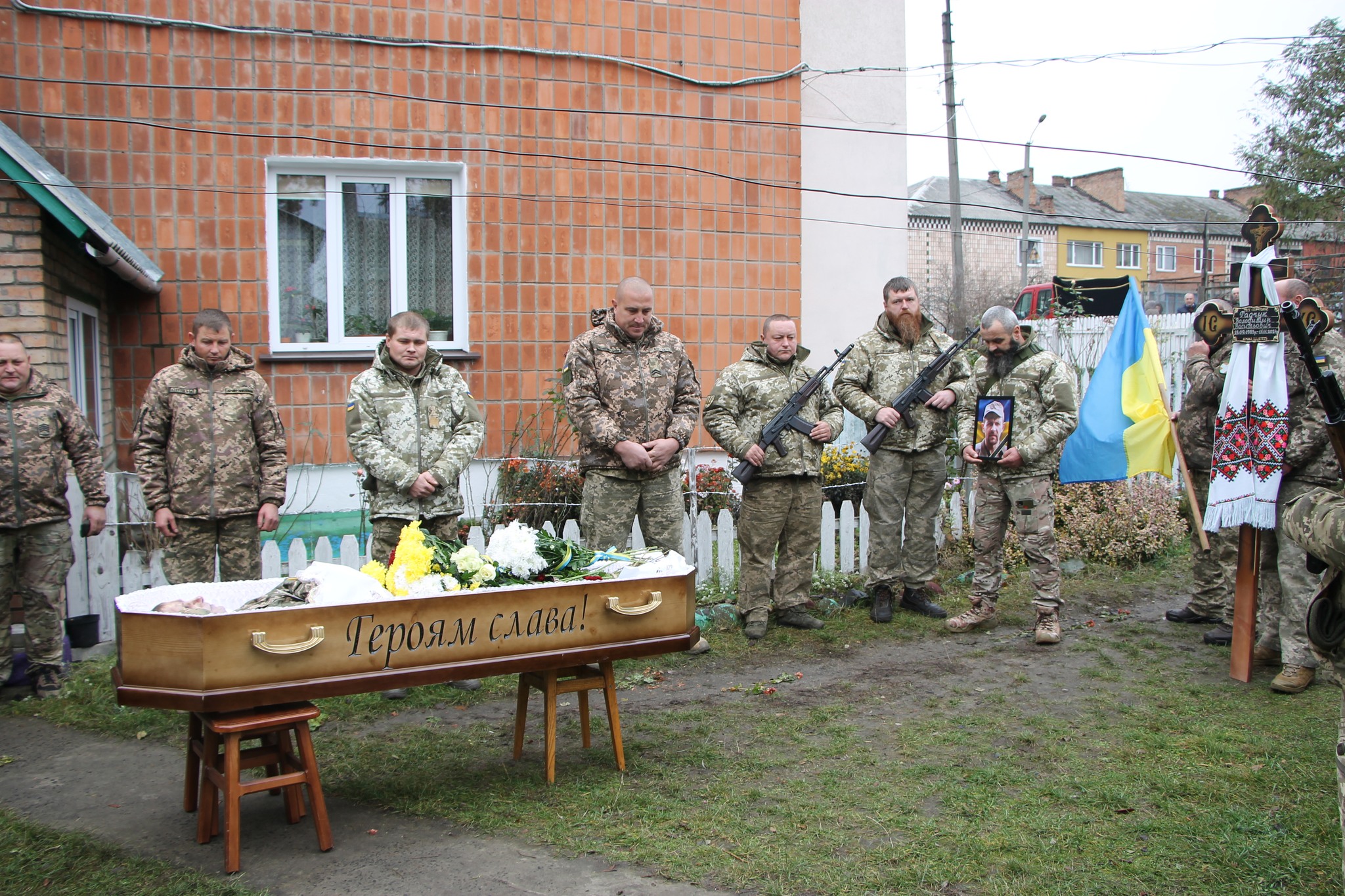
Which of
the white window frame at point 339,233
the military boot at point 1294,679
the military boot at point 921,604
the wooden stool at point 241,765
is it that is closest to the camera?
the wooden stool at point 241,765

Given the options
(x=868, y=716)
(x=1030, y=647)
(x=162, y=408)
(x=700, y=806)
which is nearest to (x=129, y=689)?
(x=700, y=806)

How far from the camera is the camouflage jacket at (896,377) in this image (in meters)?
6.87

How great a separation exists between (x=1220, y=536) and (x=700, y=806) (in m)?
4.50

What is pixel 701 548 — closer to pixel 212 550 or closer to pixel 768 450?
pixel 768 450

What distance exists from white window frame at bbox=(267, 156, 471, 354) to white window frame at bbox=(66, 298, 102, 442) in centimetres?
127

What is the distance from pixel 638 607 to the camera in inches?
162

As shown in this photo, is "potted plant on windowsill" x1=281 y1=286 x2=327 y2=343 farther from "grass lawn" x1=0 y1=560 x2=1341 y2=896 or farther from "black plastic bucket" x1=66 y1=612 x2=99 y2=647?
"grass lawn" x1=0 y1=560 x2=1341 y2=896

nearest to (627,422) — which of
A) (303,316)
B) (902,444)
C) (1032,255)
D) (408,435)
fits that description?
(408,435)

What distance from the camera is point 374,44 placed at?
810 cm

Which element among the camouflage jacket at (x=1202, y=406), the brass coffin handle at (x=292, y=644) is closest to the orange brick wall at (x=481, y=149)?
the camouflage jacket at (x=1202, y=406)

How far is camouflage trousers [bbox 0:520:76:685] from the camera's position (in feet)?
18.2

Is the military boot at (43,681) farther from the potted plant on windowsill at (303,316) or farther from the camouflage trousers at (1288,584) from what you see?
the camouflage trousers at (1288,584)

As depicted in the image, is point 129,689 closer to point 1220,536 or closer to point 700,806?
point 700,806

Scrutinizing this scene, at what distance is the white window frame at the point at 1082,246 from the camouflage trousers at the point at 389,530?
49.7 meters
